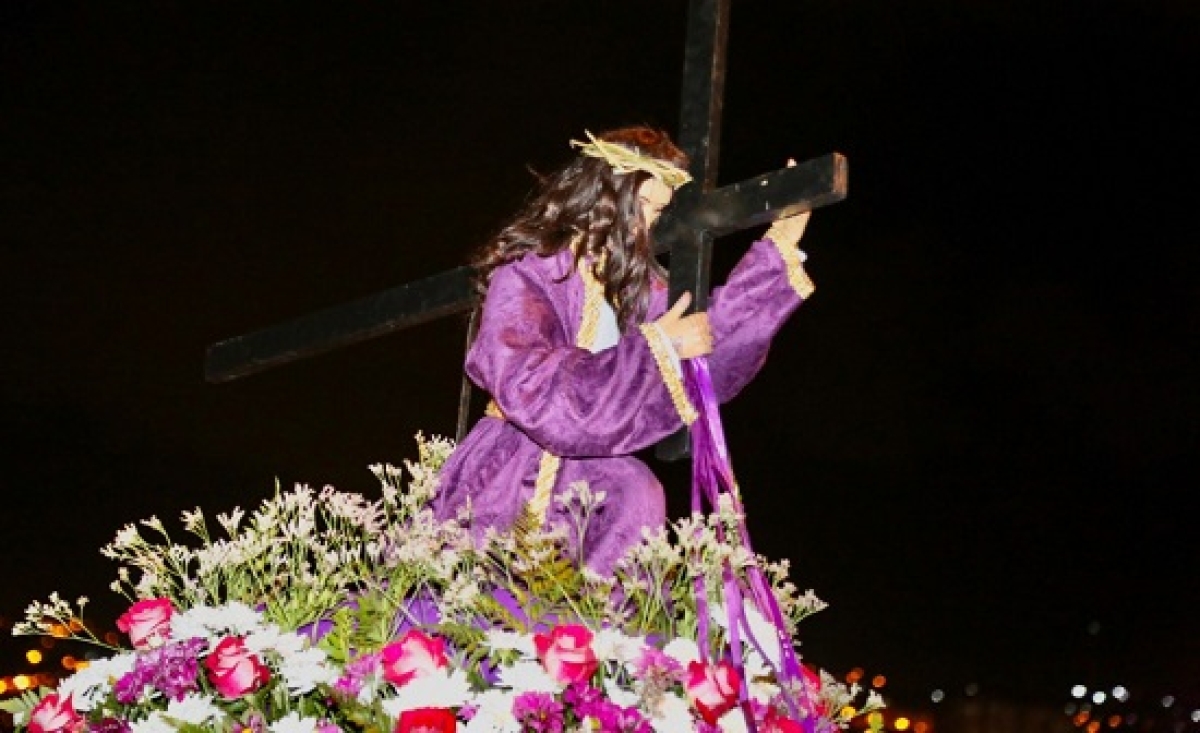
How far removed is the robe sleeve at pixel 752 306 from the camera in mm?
2816

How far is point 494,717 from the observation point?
2250 millimetres

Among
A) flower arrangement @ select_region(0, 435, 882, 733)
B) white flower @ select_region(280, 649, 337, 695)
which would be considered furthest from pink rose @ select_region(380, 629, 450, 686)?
white flower @ select_region(280, 649, 337, 695)

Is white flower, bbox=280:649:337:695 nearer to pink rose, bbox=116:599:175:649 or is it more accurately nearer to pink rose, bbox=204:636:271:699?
pink rose, bbox=204:636:271:699

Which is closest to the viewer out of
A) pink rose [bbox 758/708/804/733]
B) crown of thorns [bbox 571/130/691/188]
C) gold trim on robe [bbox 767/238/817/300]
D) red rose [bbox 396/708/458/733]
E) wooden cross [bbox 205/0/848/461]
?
red rose [bbox 396/708/458/733]

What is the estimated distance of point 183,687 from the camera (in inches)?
94.1

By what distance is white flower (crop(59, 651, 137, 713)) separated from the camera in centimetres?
250

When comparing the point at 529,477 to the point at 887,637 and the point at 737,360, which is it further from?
the point at 887,637

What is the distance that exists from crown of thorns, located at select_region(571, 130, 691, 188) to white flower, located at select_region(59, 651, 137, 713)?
3.55 ft

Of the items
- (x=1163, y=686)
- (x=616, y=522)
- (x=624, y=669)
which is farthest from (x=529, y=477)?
(x=1163, y=686)

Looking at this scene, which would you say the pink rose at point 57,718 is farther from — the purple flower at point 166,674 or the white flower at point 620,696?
the white flower at point 620,696

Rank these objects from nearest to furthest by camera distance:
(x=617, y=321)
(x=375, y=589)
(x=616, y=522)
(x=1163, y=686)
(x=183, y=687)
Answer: (x=183, y=687) → (x=375, y=589) → (x=616, y=522) → (x=617, y=321) → (x=1163, y=686)

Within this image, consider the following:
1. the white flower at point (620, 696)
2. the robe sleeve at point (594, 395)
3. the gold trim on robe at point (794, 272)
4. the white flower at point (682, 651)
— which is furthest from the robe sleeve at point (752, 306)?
the white flower at point (620, 696)

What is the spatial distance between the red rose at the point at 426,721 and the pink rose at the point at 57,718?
527 mm

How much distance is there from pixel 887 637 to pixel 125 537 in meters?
9.51
